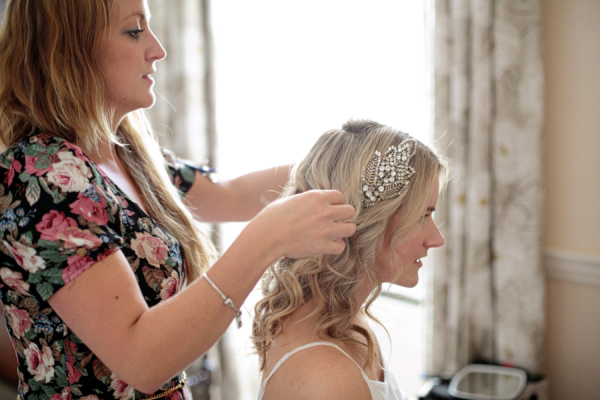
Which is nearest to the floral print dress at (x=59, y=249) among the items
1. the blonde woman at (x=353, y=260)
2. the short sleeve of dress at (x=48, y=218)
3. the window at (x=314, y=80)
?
the short sleeve of dress at (x=48, y=218)

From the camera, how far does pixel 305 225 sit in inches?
36.2

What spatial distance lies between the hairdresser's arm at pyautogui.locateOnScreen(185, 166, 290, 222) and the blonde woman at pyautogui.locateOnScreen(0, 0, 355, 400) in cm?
19

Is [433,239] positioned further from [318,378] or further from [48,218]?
[48,218]

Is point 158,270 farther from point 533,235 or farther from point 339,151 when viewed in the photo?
point 533,235

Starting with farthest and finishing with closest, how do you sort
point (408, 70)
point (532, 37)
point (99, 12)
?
point (408, 70) → point (532, 37) → point (99, 12)

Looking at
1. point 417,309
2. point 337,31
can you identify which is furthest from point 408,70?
point 417,309

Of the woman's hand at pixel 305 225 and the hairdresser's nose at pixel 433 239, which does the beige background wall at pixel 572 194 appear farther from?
the woman's hand at pixel 305 225

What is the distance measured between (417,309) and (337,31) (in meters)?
1.41

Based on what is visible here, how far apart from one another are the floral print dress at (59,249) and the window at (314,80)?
3.88ft

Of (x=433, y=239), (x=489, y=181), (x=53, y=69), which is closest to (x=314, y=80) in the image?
(x=489, y=181)

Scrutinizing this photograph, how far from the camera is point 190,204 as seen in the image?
161 cm

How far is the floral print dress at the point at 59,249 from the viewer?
3.10ft

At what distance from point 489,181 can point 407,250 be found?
33.1 inches

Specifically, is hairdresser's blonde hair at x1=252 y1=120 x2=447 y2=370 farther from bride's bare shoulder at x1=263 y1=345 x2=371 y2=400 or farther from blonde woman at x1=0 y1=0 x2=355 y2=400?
blonde woman at x1=0 y1=0 x2=355 y2=400
